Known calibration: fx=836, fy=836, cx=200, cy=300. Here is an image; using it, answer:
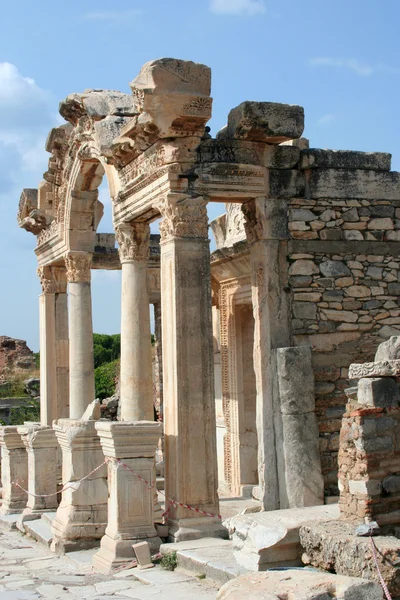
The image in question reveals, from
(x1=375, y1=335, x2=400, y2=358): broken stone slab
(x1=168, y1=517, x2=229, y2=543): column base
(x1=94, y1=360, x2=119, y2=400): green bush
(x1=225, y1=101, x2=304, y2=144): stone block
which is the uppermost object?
(x1=225, y1=101, x2=304, y2=144): stone block

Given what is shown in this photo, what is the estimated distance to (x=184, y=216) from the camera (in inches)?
372

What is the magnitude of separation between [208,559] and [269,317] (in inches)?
120

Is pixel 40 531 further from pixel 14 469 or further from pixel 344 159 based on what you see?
pixel 344 159

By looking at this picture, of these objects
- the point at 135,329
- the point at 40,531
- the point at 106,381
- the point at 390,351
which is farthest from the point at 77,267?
the point at 106,381

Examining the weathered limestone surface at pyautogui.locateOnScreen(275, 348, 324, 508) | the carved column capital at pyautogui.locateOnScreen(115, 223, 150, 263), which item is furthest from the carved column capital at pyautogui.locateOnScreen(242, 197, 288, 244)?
the carved column capital at pyautogui.locateOnScreen(115, 223, 150, 263)

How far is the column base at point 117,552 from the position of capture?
28.5 feet

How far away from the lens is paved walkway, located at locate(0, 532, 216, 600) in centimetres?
768

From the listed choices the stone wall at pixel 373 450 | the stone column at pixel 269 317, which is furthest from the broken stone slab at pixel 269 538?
the stone column at pixel 269 317

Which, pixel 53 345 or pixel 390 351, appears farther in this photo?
pixel 53 345

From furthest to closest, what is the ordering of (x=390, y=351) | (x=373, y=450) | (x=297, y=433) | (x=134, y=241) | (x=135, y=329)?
(x=134, y=241), (x=135, y=329), (x=297, y=433), (x=390, y=351), (x=373, y=450)

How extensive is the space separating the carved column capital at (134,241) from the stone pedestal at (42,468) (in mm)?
3057

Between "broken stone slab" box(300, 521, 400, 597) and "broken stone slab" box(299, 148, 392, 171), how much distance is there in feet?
16.5

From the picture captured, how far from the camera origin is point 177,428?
30.4 feet

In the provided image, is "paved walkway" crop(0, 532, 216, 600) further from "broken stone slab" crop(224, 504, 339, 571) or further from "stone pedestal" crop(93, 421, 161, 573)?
Answer: "broken stone slab" crop(224, 504, 339, 571)
